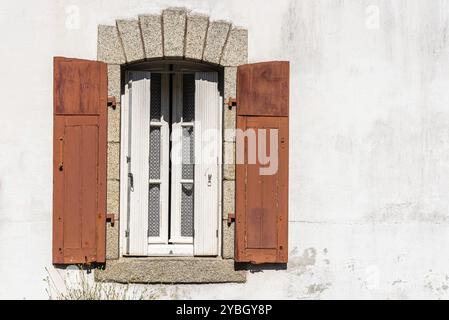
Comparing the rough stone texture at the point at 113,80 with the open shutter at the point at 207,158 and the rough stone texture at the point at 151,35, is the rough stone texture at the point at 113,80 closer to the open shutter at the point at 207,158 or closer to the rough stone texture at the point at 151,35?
the rough stone texture at the point at 151,35

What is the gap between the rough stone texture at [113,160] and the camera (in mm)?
6949

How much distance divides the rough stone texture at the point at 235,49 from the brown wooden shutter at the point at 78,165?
1.13 metres

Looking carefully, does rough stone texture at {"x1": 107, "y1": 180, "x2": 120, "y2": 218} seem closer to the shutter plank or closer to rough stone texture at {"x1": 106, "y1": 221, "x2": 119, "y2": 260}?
rough stone texture at {"x1": 106, "y1": 221, "x2": 119, "y2": 260}

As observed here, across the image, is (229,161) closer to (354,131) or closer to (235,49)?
(235,49)

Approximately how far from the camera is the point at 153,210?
7.20m

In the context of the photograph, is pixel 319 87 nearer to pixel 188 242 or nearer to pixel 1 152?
pixel 188 242

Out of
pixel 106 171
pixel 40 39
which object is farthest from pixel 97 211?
pixel 40 39

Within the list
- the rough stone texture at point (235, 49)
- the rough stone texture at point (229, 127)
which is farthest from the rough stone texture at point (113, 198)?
the rough stone texture at point (235, 49)

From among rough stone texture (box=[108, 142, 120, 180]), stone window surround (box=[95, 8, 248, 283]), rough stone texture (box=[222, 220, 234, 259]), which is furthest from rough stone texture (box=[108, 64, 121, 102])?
rough stone texture (box=[222, 220, 234, 259])

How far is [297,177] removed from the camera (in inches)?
280

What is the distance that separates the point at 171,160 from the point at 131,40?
1.13m

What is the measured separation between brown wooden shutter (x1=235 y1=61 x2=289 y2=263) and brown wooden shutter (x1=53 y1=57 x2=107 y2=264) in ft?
3.98

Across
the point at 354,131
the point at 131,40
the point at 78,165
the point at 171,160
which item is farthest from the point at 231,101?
the point at 78,165

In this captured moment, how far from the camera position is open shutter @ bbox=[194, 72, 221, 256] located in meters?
7.13
